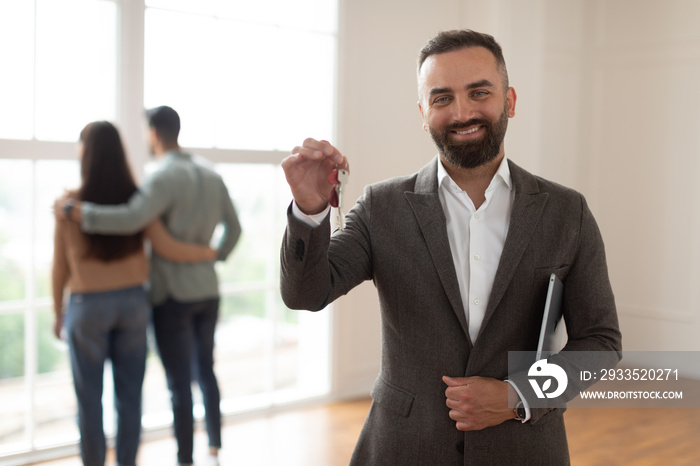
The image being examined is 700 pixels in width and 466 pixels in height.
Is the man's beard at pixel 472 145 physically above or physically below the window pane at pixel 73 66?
below

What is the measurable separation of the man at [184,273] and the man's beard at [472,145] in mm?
2107

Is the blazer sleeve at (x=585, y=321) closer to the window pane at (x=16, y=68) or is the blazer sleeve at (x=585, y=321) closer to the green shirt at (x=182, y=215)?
the green shirt at (x=182, y=215)

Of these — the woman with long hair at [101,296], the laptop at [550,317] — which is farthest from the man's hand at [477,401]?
the woman with long hair at [101,296]

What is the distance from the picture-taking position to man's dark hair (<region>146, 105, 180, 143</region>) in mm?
3570

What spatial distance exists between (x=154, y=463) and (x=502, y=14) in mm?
3841

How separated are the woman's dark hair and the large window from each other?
167 mm

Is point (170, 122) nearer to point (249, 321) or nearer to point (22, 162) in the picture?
point (22, 162)

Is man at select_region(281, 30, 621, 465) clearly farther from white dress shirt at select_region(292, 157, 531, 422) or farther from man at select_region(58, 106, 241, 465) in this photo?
man at select_region(58, 106, 241, 465)

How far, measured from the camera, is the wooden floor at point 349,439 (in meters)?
3.87

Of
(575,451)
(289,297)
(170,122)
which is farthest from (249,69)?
(289,297)

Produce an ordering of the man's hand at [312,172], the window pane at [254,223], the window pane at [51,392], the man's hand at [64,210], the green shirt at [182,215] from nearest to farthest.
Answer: the man's hand at [312,172]
the man's hand at [64,210]
the green shirt at [182,215]
the window pane at [51,392]
the window pane at [254,223]

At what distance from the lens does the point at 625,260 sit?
587 centimetres

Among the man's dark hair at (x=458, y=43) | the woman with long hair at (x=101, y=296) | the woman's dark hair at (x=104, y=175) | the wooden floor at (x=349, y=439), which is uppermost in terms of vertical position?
the man's dark hair at (x=458, y=43)

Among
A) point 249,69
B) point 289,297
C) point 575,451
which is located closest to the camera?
point 289,297
